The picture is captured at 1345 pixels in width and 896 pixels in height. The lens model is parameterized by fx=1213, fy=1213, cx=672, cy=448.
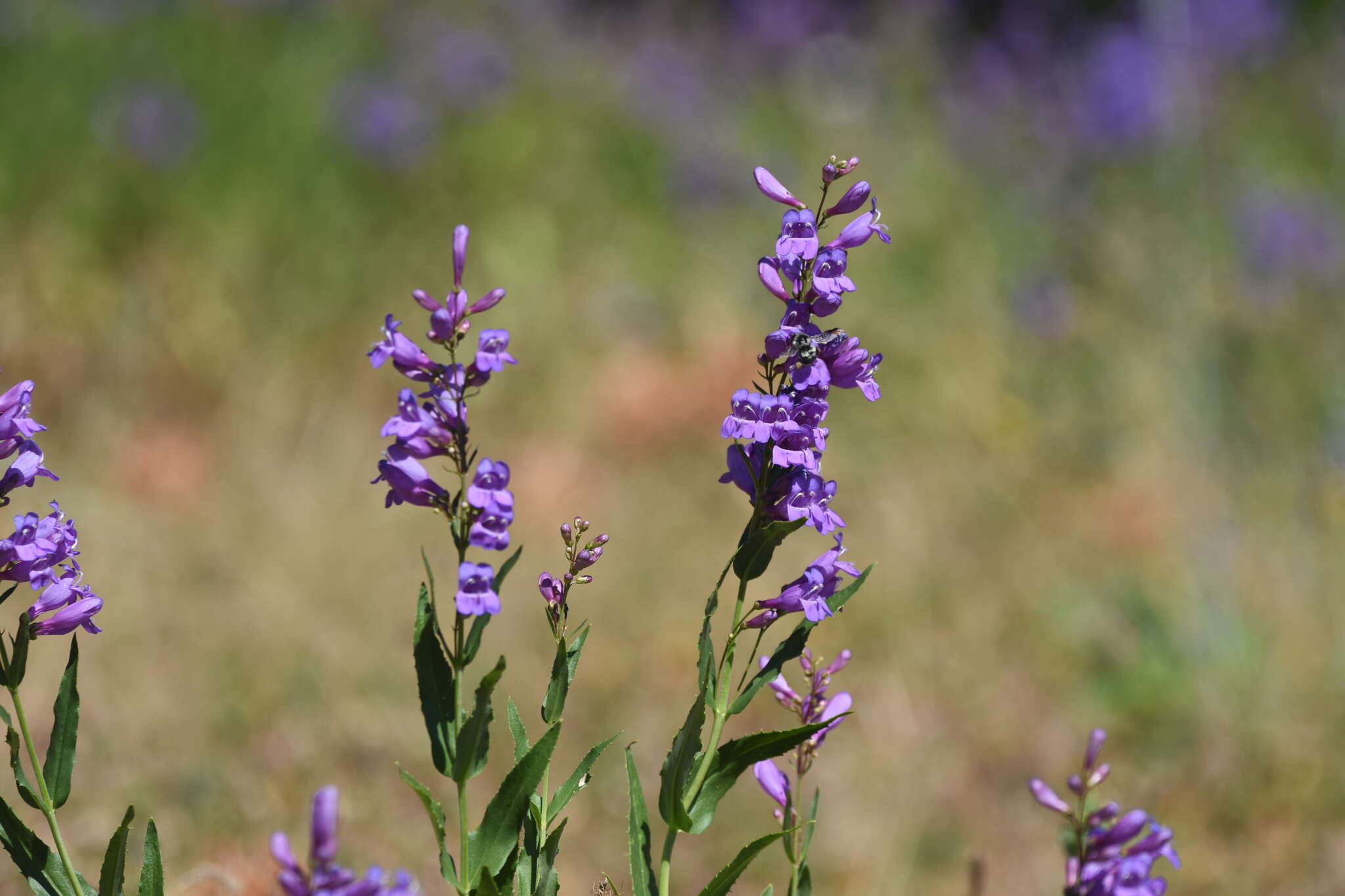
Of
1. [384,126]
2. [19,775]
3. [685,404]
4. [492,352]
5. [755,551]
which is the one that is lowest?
[19,775]

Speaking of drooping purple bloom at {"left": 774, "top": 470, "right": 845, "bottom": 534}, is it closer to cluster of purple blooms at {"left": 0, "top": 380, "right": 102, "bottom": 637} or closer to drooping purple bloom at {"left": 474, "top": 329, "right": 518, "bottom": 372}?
drooping purple bloom at {"left": 474, "top": 329, "right": 518, "bottom": 372}

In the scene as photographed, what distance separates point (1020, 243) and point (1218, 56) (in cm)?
258

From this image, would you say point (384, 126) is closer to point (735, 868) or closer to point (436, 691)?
point (436, 691)

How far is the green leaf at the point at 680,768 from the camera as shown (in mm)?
1331

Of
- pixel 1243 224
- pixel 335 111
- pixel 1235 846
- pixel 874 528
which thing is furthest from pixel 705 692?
pixel 335 111

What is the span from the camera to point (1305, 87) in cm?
900

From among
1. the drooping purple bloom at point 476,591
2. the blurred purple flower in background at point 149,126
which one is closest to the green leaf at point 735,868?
the drooping purple bloom at point 476,591

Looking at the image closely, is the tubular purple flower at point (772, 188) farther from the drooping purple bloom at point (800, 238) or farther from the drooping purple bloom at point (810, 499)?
the drooping purple bloom at point (810, 499)

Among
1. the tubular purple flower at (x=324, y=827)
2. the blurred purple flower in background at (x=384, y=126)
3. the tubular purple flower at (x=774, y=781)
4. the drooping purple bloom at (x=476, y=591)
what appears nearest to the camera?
the tubular purple flower at (x=324, y=827)

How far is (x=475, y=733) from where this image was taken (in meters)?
1.22

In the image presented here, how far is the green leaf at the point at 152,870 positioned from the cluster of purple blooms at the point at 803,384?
722 millimetres

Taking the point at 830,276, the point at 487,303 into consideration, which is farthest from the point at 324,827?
the point at 830,276

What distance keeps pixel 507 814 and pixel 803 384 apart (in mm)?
564

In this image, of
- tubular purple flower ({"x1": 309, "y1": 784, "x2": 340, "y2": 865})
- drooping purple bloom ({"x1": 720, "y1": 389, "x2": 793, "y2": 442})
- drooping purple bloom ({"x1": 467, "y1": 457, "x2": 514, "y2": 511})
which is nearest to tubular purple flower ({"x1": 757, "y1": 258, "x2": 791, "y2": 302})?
drooping purple bloom ({"x1": 720, "y1": 389, "x2": 793, "y2": 442})
